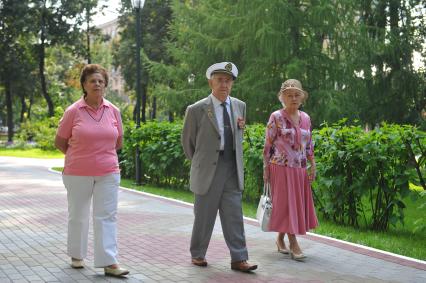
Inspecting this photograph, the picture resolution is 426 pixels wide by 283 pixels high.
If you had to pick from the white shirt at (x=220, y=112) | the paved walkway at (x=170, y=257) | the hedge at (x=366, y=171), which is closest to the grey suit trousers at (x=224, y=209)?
the white shirt at (x=220, y=112)

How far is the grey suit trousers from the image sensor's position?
5.96 m

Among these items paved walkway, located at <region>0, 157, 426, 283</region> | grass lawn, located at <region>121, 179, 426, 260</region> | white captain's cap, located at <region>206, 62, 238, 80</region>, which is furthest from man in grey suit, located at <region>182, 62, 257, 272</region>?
grass lawn, located at <region>121, 179, 426, 260</region>

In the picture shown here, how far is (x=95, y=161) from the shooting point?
18.3 ft

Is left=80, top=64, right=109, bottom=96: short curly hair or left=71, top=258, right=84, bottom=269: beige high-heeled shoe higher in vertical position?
left=80, top=64, right=109, bottom=96: short curly hair

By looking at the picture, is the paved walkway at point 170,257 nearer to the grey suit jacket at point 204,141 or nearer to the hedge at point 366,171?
the grey suit jacket at point 204,141

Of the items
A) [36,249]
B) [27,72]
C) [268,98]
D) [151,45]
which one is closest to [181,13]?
[268,98]

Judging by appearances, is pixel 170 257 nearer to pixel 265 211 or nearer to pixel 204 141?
pixel 265 211

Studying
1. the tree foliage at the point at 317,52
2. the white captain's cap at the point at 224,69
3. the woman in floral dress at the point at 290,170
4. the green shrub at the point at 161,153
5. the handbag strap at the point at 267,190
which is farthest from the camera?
the tree foliage at the point at 317,52

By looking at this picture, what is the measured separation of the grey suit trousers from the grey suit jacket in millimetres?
75

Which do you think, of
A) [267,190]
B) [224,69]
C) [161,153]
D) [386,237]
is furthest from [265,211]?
[161,153]

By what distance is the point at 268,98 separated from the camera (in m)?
22.5

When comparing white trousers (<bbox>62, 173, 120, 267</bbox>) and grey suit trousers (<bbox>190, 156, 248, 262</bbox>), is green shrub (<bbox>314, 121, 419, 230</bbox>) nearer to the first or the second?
grey suit trousers (<bbox>190, 156, 248, 262</bbox>)

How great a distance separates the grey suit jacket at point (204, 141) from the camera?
5941mm

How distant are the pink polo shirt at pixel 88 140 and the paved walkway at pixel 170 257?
0.97 metres
